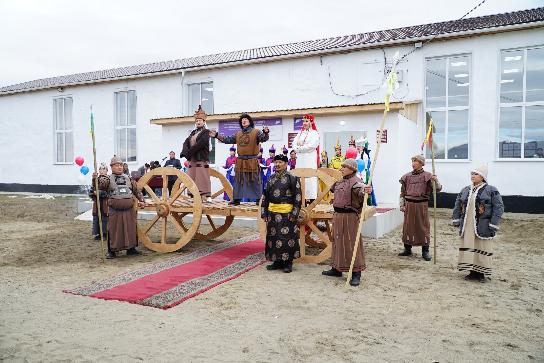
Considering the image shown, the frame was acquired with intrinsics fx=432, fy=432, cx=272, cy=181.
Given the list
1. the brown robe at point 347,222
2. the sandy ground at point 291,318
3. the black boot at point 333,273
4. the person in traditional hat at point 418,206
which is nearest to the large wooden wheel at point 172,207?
the sandy ground at point 291,318

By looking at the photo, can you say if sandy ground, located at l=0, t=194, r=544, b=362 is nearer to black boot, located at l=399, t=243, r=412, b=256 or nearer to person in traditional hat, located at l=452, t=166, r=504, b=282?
person in traditional hat, located at l=452, t=166, r=504, b=282

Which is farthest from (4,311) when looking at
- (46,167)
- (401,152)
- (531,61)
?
(46,167)

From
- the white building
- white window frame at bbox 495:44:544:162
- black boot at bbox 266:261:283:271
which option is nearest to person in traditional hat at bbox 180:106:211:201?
black boot at bbox 266:261:283:271

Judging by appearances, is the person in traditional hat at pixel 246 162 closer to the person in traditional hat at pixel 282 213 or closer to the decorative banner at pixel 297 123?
the person in traditional hat at pixel 282 213

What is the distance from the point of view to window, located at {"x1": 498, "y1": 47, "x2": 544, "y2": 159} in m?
12.1

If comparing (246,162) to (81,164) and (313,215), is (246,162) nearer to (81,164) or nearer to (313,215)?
(313,215)

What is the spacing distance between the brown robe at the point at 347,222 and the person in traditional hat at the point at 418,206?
1.80m

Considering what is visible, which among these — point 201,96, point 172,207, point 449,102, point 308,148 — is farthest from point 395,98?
point 172,207

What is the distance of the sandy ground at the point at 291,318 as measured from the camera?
336 centimetres

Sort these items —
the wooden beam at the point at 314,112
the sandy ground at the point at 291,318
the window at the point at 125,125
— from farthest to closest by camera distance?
the window at the point at 125,125
the wooden beam at the point at 314,112
the sandy ground at the point at 291,318

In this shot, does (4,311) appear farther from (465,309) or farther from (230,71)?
(230,71)

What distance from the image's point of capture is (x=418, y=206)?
687 centimetres

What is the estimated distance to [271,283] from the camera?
539 centimetres

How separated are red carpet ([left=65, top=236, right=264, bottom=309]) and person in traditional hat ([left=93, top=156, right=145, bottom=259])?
87 centimetres
